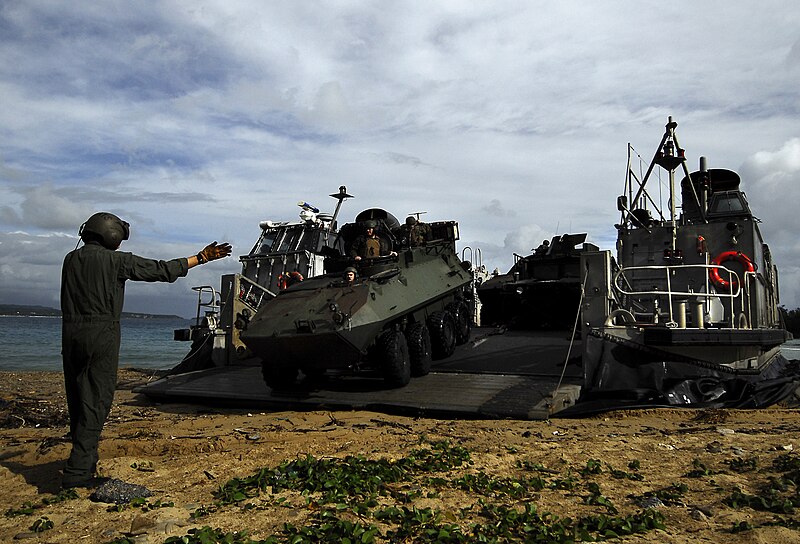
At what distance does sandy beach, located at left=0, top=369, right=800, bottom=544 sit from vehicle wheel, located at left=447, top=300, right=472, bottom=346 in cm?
518

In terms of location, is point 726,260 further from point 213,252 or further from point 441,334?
point 213,252

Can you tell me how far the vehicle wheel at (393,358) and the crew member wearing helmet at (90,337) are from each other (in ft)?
15.3

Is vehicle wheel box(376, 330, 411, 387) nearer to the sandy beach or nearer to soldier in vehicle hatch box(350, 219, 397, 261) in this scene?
the sandy beach

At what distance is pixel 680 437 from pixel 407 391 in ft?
12.3

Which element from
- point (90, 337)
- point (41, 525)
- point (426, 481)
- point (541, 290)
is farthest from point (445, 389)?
point (541, 290)

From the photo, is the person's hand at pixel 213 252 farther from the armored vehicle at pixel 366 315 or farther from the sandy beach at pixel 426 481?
the armored vehicle at pixel 366 315

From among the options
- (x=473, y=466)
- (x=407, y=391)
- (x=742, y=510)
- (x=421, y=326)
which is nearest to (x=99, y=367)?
(x=473, y=466)

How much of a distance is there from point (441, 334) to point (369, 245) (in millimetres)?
1987

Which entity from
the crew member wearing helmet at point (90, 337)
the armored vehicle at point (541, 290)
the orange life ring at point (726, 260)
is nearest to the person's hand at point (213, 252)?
the crew member wearing helmet at point (90, 337)

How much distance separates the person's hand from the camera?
4.83m

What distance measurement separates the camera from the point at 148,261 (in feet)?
15.5

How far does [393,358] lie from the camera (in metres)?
8.94

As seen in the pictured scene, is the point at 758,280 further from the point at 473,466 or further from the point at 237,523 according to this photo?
the point at 237,523

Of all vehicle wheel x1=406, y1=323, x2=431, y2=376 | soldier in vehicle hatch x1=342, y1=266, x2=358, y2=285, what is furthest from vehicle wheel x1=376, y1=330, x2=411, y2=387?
soldier in vehicle hatch x1=342, y1=266, x2=358, y2=285
